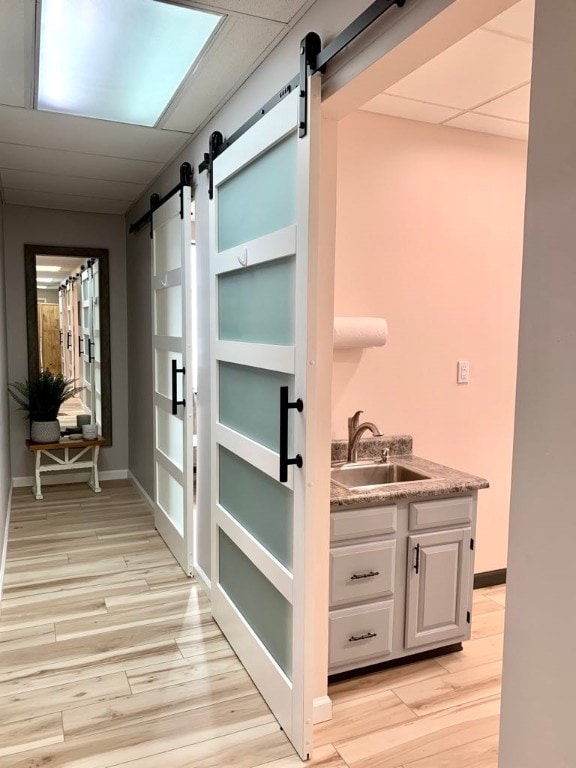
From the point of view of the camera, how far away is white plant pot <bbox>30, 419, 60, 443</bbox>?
16.2ft

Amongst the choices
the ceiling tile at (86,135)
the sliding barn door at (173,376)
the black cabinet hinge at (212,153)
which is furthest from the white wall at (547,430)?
the ceiling tile at (86,135)

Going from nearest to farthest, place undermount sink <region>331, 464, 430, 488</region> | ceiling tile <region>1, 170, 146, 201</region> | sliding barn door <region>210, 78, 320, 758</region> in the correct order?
sliding barn door <region>210, 78, 320, 758</region> < undermount sink <region>331, 464, 430, 488</region> < ceiling tile <region>1, 170, 146, 201</region>

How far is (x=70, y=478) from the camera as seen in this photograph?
5.38 metres

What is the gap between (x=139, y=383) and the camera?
4941 mm

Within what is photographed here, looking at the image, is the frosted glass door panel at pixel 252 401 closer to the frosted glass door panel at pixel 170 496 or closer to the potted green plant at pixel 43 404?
the frosted glass door panel at pixel 170 496

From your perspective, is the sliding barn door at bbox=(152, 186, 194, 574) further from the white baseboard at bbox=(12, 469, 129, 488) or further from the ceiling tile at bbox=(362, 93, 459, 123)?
the white baseboard at bbox=(12, 469, 129, 488)

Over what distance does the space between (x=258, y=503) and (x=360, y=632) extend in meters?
0.67

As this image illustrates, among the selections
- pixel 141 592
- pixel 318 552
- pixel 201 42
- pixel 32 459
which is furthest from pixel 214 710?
pixel 32 459

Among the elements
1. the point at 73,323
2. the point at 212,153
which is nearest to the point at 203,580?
the point at 212,153

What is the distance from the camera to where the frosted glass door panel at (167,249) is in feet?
11.2

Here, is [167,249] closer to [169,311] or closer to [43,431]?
[169,311]

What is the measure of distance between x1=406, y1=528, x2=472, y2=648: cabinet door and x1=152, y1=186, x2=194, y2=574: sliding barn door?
53.8 inches

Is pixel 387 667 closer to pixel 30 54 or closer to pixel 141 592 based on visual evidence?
pixel 141 592

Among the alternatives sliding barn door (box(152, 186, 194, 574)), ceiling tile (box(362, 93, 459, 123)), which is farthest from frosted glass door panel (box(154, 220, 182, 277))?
ceiling tile (box(362, 93, 459, 123))
